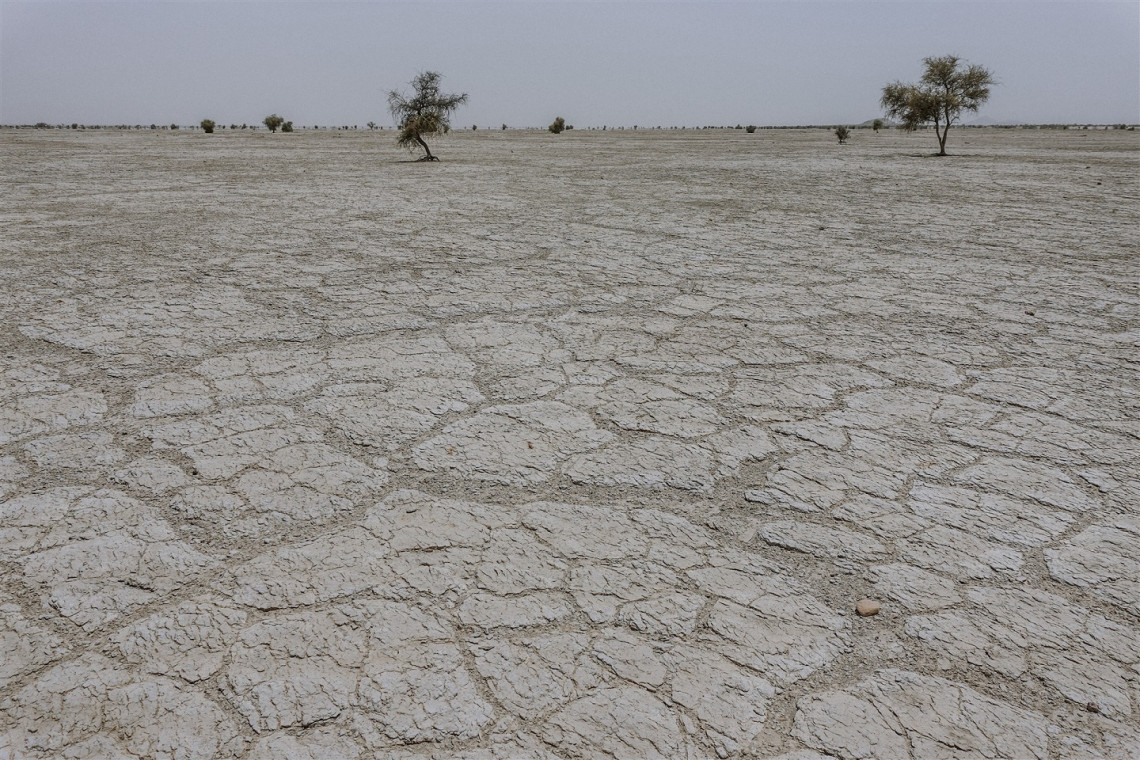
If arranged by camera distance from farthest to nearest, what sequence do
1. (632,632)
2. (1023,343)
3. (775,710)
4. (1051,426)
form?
(1023,343) < (1051,426) < (632,632) < (775,710)

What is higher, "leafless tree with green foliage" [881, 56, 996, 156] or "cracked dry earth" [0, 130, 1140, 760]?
"leafless tree with green foliage" [881, 56, 996, 156]

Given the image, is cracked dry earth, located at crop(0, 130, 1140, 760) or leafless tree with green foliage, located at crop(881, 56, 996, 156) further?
leafless tree with green foliage, located at crop(881, 56, 996, 156)

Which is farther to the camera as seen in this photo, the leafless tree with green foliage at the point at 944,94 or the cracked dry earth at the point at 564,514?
the leafless tree with green foliage at the point at 944,94

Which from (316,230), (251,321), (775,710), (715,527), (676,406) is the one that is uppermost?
(316,230)

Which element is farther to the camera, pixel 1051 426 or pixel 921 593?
pixel 1051 426

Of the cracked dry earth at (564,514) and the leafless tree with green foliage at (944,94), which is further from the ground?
the leafless tree with green foliage at (944,94)

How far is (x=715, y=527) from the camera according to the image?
5.96 ft

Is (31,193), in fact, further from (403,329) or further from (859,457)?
(859,457)

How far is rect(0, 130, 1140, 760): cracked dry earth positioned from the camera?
128cm

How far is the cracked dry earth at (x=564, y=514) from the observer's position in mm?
1276

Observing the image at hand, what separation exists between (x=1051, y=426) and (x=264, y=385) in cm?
289

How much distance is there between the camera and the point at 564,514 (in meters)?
1.86

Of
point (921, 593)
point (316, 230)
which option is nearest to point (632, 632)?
point (921, 593)

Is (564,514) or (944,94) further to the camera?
(944,94)
